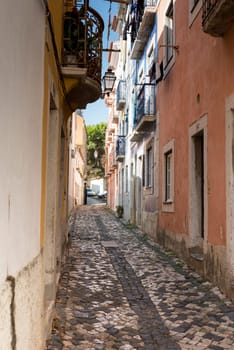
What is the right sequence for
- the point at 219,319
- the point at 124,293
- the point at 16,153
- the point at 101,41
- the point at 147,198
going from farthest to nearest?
the point at 147,198
the point at 101,41
the point at 124,293
the point at 219,319
the point at 16,153

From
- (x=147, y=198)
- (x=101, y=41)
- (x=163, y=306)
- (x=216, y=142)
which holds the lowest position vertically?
(x=163, y=306)

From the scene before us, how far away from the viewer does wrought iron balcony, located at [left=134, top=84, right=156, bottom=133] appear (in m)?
14.1

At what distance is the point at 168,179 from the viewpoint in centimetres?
1212

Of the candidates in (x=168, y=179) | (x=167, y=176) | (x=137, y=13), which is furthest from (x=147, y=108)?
(x=137, y=13)

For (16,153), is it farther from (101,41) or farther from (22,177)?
(101,41)

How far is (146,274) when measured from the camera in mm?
8062

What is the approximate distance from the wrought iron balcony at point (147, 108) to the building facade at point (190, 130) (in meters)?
0.03

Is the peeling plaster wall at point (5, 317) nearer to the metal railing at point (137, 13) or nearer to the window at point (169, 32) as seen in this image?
the window at point (169, 32)

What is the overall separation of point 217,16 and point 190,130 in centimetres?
321

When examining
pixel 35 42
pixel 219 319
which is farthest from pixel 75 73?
pixel 219 319

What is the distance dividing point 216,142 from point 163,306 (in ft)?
9.03

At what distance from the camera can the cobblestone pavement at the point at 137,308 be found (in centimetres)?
455

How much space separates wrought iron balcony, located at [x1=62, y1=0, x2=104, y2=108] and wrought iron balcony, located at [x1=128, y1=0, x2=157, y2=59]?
618cm

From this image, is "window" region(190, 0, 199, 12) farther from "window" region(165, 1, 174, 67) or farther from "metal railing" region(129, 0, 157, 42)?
"metal railing" region(129, 0, 157, 42)
